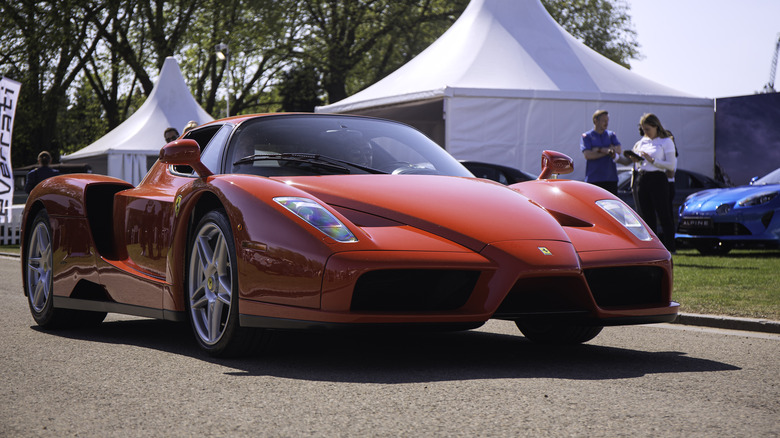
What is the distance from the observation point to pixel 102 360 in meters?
5.05

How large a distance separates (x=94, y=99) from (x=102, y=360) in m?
54.6

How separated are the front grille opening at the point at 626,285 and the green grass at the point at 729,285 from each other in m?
2.28

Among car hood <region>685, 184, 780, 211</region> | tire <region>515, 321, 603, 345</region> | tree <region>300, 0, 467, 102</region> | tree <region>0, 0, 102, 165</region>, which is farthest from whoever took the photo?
tree <region>300, 0, 467, 102</region>

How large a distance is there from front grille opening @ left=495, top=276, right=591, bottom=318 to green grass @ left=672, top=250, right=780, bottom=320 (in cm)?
281

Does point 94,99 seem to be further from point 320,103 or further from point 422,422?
point 422,422

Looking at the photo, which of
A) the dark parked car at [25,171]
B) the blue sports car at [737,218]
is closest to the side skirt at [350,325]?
the blue sports car at [737,218]

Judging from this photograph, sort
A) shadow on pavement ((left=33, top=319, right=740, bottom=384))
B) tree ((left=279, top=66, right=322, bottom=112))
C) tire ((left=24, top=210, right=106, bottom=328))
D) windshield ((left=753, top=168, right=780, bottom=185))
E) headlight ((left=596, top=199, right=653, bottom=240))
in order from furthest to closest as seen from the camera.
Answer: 1. tree ((left=279, top=66, right=322, bottom=112))
2. windshield ((left=753, top=168, right=780, bottom=185))
3. tire ((left=24, top=210, right=106, bottom=328))
4. headlight ((left=596, top=199, right=653, bottom=240))
5. shadow on pavement ((left=33, top=319, right=740, bottom=384))

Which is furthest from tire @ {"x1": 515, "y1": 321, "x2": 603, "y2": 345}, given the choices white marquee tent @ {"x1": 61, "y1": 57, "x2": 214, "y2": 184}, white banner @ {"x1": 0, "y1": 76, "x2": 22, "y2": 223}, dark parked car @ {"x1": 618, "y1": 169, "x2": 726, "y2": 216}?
white marquee tent @ {"x1": 61, "y1": 57, "x2": 214, "y2": 184}

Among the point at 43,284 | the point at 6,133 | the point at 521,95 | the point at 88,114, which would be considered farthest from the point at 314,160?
the point at 88,114

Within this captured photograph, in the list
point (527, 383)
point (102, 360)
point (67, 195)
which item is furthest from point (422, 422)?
point (67, 195)

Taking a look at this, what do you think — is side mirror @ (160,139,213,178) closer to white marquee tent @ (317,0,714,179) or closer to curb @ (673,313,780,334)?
curb @ (673,313,780,334)

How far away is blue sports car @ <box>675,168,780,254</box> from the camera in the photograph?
13.4 meters

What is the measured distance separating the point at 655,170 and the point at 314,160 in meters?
8.04

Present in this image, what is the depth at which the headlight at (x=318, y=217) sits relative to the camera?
437 centimetres
